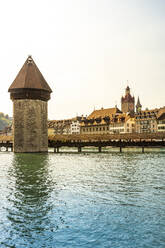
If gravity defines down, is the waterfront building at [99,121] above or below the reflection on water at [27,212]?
above

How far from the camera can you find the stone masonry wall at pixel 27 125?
3572 centimetres

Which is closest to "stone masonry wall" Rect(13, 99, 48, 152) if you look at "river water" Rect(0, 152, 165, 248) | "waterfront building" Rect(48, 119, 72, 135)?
"river water" Rect(0, 152, 165, 248)

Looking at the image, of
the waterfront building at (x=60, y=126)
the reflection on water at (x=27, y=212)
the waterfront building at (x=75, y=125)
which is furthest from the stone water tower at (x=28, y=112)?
the waterfront building at (x=60, y=126)

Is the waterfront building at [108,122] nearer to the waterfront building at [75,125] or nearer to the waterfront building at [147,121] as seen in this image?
the waterfront building at [147,121]

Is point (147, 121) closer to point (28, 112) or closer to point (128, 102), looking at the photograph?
point (128, 102)

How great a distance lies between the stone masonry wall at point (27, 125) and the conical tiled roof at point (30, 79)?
1.80 meters

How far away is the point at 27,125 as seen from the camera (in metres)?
35.8

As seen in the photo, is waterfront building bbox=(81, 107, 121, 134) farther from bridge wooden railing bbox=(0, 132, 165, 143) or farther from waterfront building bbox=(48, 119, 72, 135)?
bridge wooden railing bbox=(0, 132, 165, 143)

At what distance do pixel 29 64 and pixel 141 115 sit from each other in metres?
41.8

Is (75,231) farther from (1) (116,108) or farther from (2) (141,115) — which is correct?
(1) (116,108)

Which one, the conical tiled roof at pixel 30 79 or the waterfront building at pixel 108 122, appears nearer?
the conical tiled roof at pixel 30 79

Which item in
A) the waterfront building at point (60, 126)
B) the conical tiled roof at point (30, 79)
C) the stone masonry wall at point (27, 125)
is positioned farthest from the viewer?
the waterfront building at point (60, 126)

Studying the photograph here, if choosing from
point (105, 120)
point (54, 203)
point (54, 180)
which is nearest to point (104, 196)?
point (54, 203)

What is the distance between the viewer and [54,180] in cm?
1337
